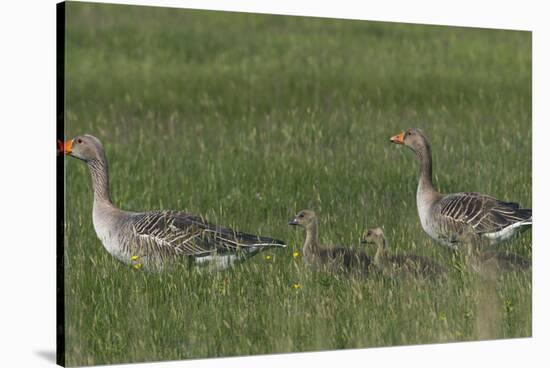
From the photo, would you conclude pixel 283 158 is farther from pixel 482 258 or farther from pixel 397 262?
pixel 482 258

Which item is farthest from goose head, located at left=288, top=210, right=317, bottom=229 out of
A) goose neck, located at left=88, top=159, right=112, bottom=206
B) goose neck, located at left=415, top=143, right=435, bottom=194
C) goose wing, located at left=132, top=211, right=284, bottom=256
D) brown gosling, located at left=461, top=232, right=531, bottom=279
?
goose neck, located at left=88, top=159, right=112, bottom=206

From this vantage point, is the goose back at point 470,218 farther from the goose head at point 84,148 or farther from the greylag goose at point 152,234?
the goose head at point 84,148

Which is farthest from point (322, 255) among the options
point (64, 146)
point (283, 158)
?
point (64, 146)

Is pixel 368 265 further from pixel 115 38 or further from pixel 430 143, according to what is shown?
pixel 115 38

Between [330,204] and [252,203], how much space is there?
33.9 inches

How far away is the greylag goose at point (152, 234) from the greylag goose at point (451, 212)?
7.27ft

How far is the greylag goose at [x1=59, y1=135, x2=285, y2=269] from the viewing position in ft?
35.7

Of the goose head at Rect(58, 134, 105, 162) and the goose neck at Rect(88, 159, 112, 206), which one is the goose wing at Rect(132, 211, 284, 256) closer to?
the goose neck at Rect(88, 159, 112, 206)

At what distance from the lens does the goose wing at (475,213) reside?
12219mm

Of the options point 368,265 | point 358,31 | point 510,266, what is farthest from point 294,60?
point 510,266

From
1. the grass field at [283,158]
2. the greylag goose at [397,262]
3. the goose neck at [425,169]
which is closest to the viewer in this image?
the grass field at [283,158]

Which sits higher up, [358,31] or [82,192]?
[358,31]

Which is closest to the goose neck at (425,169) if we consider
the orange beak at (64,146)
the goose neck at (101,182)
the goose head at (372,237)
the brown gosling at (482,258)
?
the brown gosling at (482,258)

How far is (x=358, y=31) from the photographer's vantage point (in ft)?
39.1
